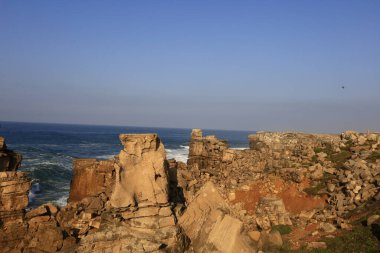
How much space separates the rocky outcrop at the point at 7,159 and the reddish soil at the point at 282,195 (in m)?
11.5

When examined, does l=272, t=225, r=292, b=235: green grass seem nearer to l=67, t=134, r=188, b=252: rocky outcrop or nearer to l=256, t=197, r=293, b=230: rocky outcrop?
l=256, t=197, r=293, b=230: rocky outcrop

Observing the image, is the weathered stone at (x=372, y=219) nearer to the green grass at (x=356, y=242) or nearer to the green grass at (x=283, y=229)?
the green grass at (x=356, y=242)

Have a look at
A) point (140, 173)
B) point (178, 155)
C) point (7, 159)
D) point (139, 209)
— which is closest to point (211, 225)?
point (139, 209)

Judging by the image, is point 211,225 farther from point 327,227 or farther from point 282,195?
point 282,195

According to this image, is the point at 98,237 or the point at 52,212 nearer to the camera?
the point at 98,237

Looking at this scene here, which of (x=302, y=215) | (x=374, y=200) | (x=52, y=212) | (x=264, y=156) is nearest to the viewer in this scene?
(x=52, y=212)

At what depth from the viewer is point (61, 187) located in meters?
34.7

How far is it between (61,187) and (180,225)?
2823cm

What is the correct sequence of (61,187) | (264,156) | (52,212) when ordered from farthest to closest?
1. (61,187)
2. (264,156)
3. (52,212)

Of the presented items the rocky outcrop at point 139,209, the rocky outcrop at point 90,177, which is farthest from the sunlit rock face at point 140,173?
the rocky outcrop at point 90,177

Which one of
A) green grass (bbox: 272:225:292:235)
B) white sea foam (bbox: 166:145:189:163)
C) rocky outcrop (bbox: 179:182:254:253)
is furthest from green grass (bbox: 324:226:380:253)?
white sea foam (bbox: 166:145:189:163)

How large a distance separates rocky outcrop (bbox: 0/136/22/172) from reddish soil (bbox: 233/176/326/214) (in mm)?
11492

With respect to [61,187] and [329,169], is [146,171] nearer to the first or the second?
[329,169]

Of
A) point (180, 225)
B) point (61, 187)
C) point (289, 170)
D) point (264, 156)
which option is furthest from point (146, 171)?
point (61, 187)
